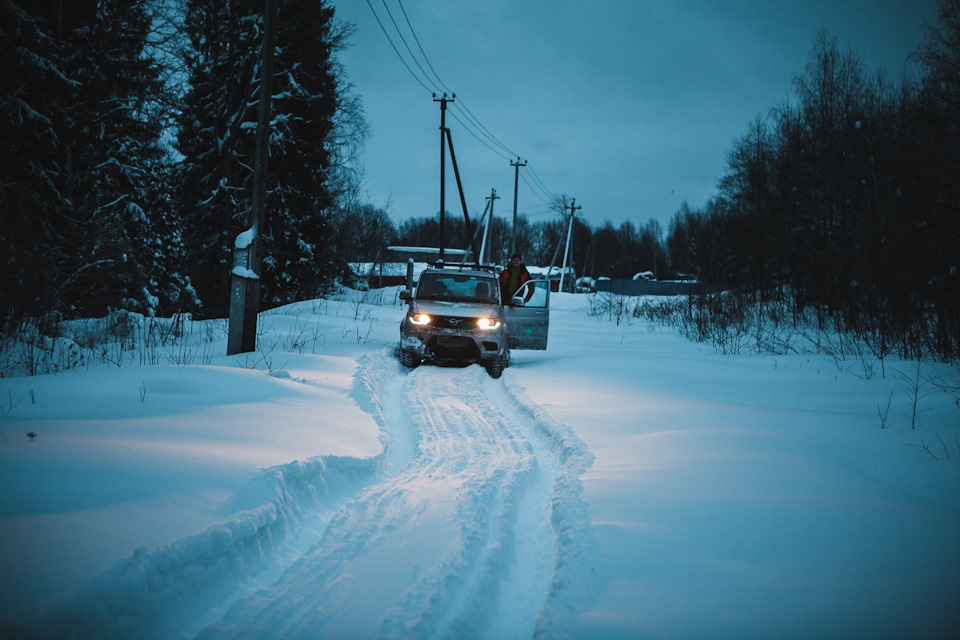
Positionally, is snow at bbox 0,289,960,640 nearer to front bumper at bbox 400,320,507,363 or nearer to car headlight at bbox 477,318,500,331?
front bumper at bbox 400,320,507,363

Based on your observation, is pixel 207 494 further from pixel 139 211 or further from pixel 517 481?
pixel 139 211

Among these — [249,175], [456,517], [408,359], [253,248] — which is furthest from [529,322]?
[249,175]

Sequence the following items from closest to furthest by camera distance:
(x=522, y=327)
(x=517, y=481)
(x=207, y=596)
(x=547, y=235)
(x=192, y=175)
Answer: (x=207, y=596) → (x=517, y=481) → (x=522, y=327) → (x=192, y=175) → (x=547, y=235)

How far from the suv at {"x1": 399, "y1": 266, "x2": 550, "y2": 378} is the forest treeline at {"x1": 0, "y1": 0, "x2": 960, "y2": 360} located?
6179 mm

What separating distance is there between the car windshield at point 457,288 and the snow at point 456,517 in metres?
4.10

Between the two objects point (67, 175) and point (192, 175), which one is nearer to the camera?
point (67, 175)

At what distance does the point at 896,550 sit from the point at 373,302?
77.4 feet

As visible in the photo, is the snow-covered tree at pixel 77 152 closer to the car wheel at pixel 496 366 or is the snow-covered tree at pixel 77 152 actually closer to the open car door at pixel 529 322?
the car wheel at pixel 496 366

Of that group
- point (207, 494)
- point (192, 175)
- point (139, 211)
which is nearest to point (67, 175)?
point (139, 211)

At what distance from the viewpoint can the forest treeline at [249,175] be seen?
10.1 metres

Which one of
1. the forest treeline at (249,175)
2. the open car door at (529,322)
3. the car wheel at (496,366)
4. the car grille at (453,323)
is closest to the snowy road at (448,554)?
the car wheel at (496,366)

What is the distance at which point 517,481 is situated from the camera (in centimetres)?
389

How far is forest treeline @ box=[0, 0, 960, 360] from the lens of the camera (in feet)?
33.1

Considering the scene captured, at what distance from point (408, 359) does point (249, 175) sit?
13334 millimetres
